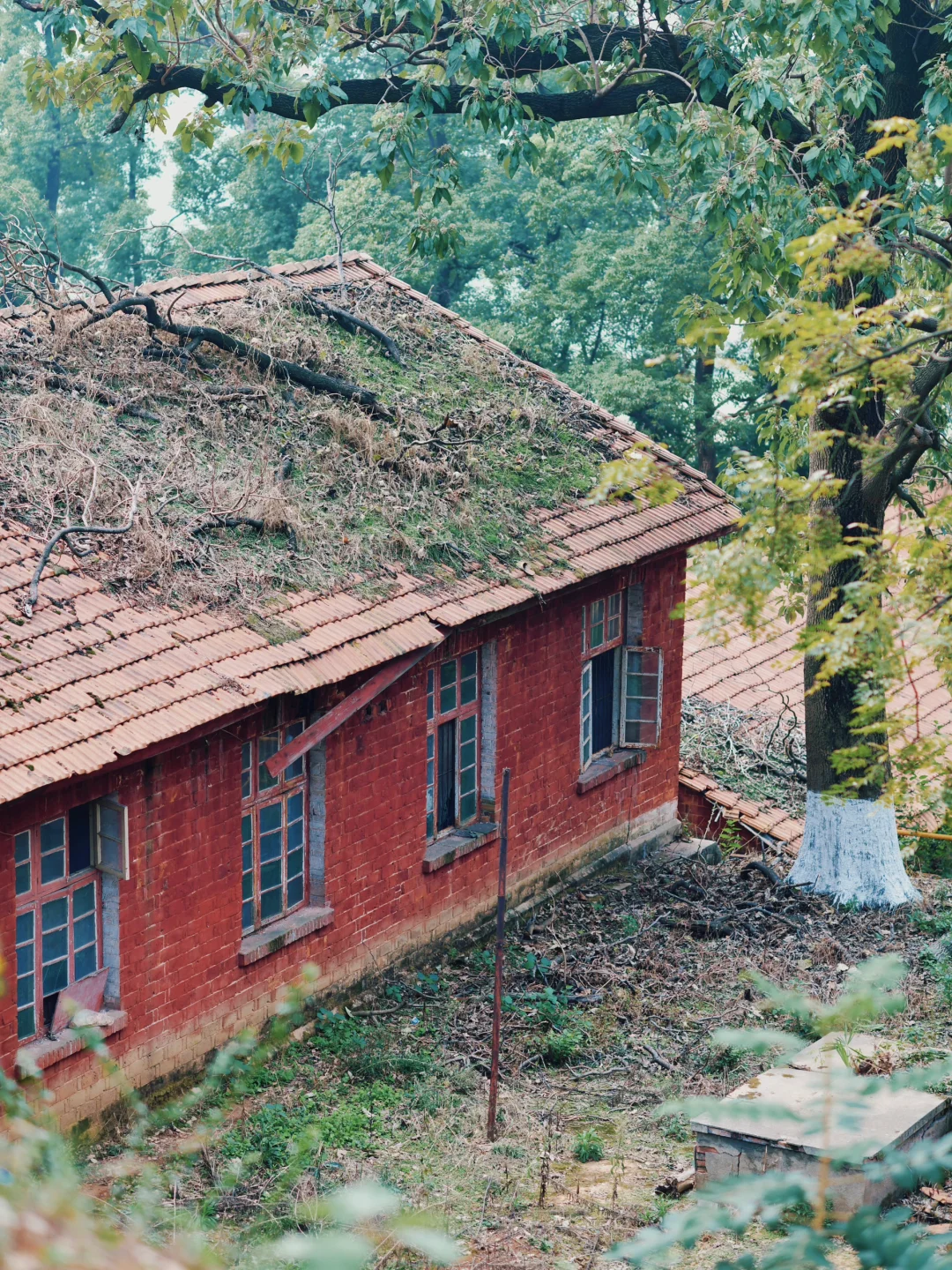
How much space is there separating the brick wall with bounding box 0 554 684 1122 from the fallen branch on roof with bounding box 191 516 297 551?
1.38 m

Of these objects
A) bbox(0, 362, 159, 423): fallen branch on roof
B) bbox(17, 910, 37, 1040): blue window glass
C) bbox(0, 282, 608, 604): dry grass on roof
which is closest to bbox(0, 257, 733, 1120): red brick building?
bbox(17, 910, 37, 1040): blue window glass

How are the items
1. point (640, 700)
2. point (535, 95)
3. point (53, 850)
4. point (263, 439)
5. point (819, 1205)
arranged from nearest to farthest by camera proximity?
point (819, 1205) → point (53, 850) → point (263, 439) → point (535, 95) → point (640, 700)

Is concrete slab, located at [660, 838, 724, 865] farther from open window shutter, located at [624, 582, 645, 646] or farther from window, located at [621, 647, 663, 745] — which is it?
open window shutter, located at [624, 582, 645, 646]

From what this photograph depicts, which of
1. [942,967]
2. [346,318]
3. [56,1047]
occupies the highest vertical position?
[346,318]

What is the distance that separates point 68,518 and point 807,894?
25.8 feet

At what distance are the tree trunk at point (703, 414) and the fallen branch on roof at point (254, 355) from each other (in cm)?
1424

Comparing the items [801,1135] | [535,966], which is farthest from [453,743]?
[801,1135]

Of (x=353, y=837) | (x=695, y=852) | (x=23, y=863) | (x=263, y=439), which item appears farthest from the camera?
(x=695, y=852)

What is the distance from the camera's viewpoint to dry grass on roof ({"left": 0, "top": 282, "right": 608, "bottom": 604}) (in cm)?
1023

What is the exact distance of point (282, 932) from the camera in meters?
10.3

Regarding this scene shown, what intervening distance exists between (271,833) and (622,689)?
502 cm

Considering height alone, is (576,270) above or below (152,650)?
below

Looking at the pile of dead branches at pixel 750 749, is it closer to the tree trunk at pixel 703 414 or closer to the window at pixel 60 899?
the window at pixel 60 899

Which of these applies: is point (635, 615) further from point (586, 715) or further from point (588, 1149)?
point (588, 1149)
